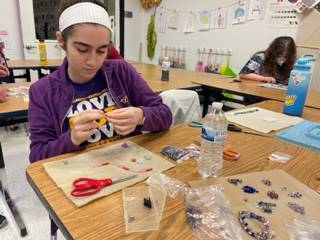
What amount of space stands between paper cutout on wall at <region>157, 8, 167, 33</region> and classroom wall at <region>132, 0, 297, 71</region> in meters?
0.08

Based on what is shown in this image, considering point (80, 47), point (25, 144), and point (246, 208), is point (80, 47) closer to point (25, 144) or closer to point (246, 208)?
point (246, 208)

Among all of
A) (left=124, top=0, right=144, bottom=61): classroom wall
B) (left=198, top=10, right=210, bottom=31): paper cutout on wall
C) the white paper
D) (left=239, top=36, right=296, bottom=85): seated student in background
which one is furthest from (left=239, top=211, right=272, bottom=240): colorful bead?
(left=124, top=0, right=144, bottom=61): classroom wall

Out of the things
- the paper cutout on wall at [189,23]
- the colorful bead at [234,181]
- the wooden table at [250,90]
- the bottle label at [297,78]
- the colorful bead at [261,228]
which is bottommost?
the colorful bead at [261,228]

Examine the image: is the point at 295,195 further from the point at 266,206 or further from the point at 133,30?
the point at 133,30

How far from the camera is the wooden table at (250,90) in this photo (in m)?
1.74

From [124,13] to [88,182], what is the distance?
4768 mm

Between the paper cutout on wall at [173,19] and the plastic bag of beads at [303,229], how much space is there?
4386 mm

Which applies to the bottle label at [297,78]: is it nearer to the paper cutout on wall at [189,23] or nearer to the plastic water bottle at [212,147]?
the plastic water bottle at [212,147]

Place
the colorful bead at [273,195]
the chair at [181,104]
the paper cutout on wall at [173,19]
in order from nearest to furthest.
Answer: the colorful bead at [273,195] < the chair at [181,104] < the paper cutout on wall at [173,19]

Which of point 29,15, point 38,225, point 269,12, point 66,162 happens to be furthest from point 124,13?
point 66,162

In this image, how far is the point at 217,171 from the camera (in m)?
0.76

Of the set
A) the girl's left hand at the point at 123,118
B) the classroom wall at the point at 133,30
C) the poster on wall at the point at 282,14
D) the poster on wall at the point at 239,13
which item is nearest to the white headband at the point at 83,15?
the girl's left hand at the point at 123,118

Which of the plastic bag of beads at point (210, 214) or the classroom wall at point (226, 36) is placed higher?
the classroom wall at point (226, 36)

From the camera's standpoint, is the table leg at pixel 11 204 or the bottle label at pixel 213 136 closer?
the bottle label at pixel 213 136
